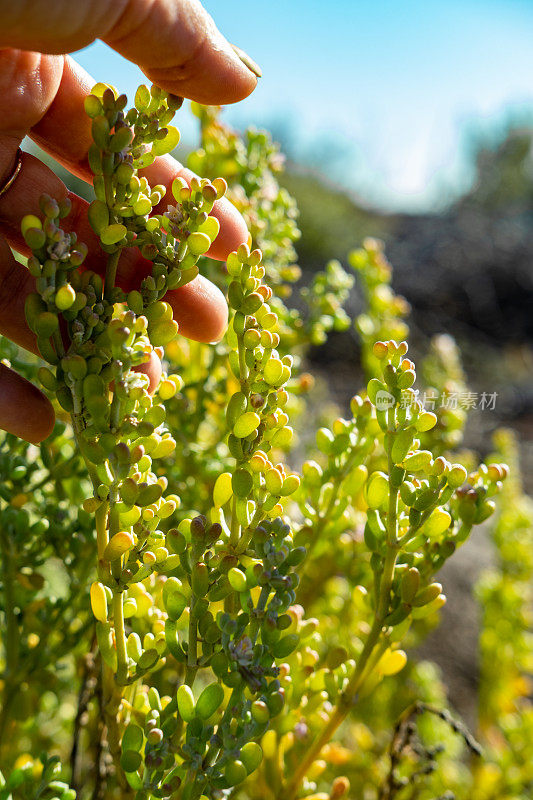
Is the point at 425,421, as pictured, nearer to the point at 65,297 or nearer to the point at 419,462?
the point at 419,462

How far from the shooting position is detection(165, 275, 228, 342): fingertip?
76 centimetres

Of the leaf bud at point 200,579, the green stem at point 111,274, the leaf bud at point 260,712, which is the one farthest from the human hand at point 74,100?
the leaf bud at point 260,712

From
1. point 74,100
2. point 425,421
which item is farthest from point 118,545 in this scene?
point 74,100

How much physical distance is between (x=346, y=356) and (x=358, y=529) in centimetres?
487

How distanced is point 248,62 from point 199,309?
270 millimetres

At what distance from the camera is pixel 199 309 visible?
2.50ft

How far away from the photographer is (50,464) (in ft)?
2.70

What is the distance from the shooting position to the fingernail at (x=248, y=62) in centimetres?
68

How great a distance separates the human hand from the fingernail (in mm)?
18

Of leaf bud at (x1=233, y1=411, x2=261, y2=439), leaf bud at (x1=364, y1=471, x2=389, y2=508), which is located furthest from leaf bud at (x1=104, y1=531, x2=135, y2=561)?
leaf bud at (x1=364, y1=471, x2=389, y2=508)

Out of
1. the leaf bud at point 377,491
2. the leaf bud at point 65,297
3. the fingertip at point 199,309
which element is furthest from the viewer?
the fingertip at point 199,309

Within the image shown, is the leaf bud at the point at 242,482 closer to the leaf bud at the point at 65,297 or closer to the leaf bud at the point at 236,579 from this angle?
the leaf bud at the point at 236,579

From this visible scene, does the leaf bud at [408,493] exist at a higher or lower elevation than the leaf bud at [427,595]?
higher

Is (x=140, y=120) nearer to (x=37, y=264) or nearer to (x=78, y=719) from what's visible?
(x=37, y=264)
